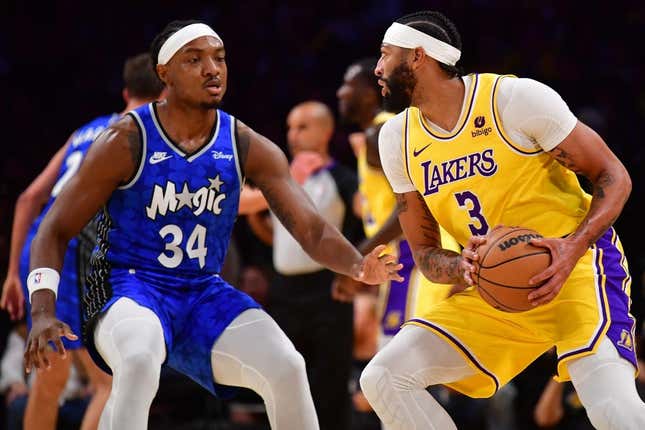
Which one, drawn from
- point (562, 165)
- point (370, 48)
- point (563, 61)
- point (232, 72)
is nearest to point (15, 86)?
point (232, 72)

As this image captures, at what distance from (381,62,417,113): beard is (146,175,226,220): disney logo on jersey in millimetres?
770

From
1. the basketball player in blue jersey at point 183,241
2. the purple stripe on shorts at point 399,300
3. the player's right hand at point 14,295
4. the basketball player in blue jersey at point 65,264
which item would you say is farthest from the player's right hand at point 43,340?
the purple stripe on shorts at point 399,300

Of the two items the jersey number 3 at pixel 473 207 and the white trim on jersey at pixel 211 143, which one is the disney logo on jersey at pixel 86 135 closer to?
the white trim on jersey at pixel 211 143

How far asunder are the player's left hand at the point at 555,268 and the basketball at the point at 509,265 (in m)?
0.02

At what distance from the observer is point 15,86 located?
9.82m

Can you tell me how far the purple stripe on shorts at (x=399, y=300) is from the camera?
20.2ft

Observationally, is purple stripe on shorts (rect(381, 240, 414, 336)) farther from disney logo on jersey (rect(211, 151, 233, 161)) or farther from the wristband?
the wristband

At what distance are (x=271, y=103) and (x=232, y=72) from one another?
50cm

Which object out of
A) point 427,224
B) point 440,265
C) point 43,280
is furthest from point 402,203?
point 43,280

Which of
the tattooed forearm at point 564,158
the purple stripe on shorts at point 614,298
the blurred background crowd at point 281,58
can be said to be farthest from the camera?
the blurred background crowd at point 281,58

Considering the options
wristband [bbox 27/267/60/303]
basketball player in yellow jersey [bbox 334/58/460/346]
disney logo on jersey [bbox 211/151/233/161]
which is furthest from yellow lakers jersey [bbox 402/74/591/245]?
wristband [bbox 27/267/60/303]

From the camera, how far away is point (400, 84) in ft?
13.8

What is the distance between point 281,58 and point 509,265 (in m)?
6.62

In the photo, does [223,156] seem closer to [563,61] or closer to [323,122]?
[323,122]
